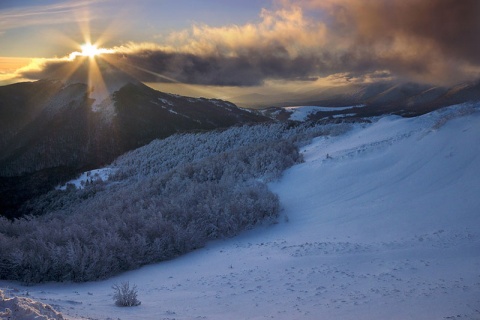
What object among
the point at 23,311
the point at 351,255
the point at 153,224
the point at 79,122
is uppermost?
the point at 79,122

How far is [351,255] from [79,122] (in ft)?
251

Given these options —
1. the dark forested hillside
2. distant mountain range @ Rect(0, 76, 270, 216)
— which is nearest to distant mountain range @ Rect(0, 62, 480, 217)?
distant mountain range @ Rect(0, 76, 270, 216)

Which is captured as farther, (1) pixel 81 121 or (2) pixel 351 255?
(1) pixel 81 121

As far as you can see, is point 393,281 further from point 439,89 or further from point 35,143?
point 439,89

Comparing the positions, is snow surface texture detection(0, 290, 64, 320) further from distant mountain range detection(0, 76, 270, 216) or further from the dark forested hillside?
distant mountain range detection(0, 76, 270, 216)

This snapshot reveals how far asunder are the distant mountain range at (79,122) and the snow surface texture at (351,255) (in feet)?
99.1

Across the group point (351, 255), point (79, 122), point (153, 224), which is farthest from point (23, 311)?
point (79, 122)

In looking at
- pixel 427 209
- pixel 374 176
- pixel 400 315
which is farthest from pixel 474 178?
pixel 400 315

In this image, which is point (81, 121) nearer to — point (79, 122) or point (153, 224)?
point (79, 122)

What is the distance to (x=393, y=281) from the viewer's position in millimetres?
6715

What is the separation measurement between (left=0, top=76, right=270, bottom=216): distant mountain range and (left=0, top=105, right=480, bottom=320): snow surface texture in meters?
30.2

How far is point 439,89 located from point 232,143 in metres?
185

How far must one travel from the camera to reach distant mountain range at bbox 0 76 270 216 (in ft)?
191

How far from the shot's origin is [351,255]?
8.15m
